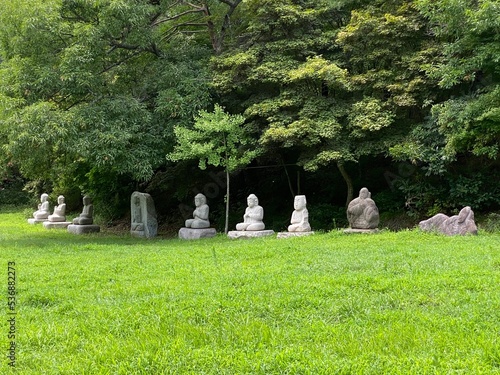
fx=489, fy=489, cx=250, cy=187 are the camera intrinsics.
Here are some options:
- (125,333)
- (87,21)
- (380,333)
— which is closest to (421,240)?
(380,333)

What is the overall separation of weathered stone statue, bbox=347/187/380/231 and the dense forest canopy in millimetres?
1541

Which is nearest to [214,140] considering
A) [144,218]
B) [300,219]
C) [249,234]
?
[249,234]

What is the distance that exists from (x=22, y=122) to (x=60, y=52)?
277 centimetres

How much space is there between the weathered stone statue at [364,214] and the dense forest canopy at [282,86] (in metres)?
1.54

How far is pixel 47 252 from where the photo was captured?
34.1 feet

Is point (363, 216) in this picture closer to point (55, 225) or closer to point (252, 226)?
point (252, 226)

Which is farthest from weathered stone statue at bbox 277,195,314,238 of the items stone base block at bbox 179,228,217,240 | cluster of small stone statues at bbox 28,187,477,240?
stone base block at bbox 179,228,217,240

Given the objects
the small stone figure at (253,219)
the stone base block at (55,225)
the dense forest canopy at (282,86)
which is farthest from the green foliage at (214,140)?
the stone base block at (55,225)

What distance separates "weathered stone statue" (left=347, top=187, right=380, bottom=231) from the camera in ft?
37.0

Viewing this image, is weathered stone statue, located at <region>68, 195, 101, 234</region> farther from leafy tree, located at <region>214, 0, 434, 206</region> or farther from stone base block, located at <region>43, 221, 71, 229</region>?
leafy tree, located at <region>214, 0, 434, 206</region>

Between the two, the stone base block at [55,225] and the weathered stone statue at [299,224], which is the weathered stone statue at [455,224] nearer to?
the weathered stone statue at [299,224]

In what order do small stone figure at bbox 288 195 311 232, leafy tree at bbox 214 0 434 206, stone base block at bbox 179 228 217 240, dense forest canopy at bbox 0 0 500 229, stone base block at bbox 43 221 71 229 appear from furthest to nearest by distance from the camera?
stone base block at bbox 43 221 71 229 < stone base block at bbox 179 228 217 240 < leafy tree at bbox 214 0 434 206 < small stone figure at bbox 288 195 311 232 < dense forest canopy at bbox 0 0 500 229

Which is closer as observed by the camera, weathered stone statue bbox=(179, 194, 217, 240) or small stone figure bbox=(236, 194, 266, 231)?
small stone figure bbox=(236, 194, 266, 231)

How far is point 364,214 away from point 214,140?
4.41 metres
